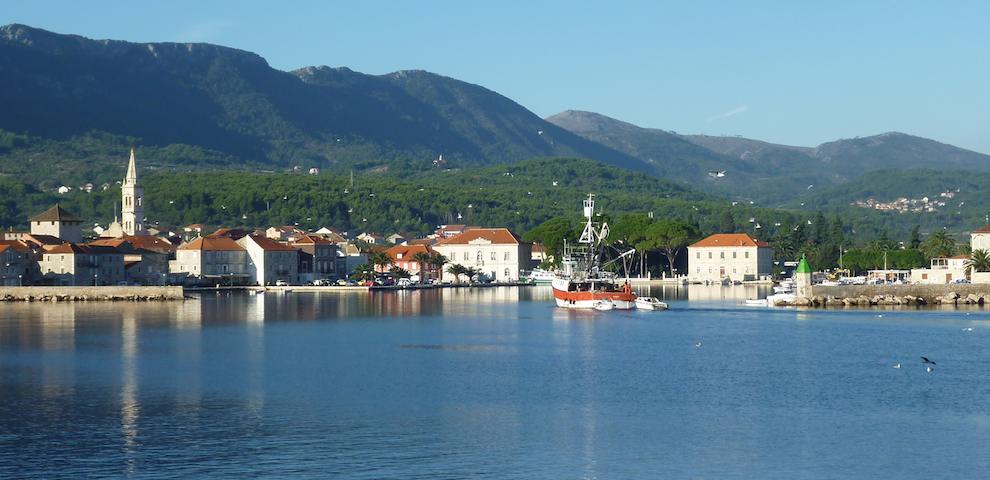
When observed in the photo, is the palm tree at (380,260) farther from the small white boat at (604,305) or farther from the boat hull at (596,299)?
the small white boat at (604,305)

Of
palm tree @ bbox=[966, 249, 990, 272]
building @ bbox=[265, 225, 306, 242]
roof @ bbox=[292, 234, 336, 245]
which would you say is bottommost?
palm tree @ bbox=[966, 249, 990, 272]

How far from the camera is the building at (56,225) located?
100250 millimetres

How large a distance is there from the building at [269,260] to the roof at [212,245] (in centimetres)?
97

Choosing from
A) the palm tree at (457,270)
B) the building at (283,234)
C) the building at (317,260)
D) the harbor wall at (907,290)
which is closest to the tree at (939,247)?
the harbor wall at (907,290)

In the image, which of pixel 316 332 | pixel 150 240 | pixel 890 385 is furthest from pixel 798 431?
pixel 150 240

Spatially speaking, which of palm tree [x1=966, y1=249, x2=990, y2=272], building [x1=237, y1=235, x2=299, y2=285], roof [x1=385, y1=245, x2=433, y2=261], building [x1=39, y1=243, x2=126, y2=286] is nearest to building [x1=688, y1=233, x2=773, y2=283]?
roof [x1=385, y1=245, x2=433, y2=261]

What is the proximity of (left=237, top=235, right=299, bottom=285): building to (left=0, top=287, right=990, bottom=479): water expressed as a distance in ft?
146

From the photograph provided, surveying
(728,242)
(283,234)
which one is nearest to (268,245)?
(283,234)

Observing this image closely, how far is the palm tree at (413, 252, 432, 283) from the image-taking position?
350 ft

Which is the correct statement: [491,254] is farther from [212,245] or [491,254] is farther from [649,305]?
[649,305]

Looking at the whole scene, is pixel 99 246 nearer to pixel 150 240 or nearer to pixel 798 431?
pixel 150 240

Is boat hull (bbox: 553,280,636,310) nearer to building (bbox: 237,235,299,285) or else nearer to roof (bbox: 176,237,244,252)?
building (bbox: 237,235,299,285)

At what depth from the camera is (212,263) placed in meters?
97.7

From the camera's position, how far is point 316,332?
50.1 metres
